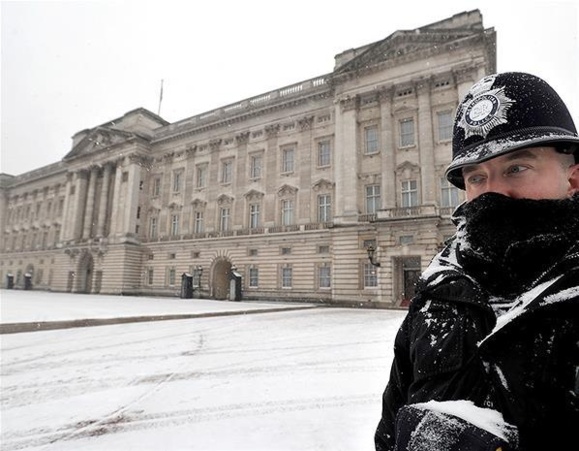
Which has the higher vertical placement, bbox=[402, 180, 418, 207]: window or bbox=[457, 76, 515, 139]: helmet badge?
bbox=[402, 180, 418, 207]: window

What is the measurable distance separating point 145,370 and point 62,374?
1.19m

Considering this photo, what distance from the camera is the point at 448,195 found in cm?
2212

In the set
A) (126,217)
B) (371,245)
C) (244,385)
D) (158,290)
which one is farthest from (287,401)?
(126,217)

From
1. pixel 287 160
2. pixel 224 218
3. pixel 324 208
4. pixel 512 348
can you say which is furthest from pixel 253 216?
pixel 512 348

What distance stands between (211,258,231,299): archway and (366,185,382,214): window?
13876mm

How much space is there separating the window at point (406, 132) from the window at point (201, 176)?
1888cm

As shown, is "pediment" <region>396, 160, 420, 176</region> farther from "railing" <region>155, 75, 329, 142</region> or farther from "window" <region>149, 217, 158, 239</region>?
"window" <region>149, 217, 158, 239</region>

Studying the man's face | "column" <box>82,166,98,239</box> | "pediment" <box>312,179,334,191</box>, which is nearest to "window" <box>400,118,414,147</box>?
"pediment" <box>312,179,334,191</box>

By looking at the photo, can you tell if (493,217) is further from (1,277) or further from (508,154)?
(1,277)

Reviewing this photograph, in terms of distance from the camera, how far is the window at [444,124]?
23.1 m

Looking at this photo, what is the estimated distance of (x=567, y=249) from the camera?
1.14m

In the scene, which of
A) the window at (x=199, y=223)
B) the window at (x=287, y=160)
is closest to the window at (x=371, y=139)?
the window at (x=287, y=160)

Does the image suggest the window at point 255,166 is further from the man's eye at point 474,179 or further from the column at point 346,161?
the man's eye at point 474,179

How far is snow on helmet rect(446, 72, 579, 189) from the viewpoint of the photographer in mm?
1326
